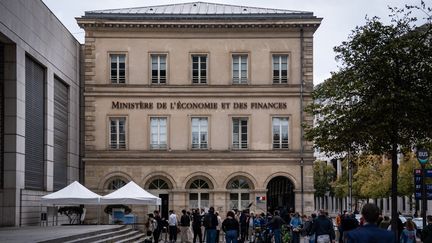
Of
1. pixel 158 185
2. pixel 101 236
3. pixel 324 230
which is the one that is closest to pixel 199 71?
pixel 158 185

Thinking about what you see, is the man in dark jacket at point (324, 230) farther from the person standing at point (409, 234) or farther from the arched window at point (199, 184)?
the arched window at point (199, 184)

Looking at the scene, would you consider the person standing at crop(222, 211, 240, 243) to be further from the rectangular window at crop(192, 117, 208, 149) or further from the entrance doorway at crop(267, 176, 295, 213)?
the entrance doorway at crop(267, 176, 295, 213)

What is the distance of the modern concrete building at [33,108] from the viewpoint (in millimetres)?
36656

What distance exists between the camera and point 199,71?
53000 millimetres

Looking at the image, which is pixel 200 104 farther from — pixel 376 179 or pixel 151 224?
pixel 376 179

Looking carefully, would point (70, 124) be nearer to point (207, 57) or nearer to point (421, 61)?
point (207, 57)

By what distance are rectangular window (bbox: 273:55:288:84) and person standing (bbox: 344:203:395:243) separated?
4313 centimetres

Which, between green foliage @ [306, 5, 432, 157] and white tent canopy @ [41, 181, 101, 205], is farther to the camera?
white tent canopy @ [41, 181, 101, 205]

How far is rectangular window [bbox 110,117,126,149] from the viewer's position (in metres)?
52.4

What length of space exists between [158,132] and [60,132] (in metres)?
7.08

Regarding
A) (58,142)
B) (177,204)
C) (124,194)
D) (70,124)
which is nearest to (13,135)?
(124,194)

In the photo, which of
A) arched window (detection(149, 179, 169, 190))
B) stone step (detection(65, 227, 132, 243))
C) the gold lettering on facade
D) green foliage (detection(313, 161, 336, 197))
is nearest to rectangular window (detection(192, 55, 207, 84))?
the gold lettering on facade

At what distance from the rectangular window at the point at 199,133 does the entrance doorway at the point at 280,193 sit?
4.90 metres

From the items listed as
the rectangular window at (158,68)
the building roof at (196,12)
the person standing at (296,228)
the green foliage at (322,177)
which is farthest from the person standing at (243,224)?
the green foliage at (322,177)
